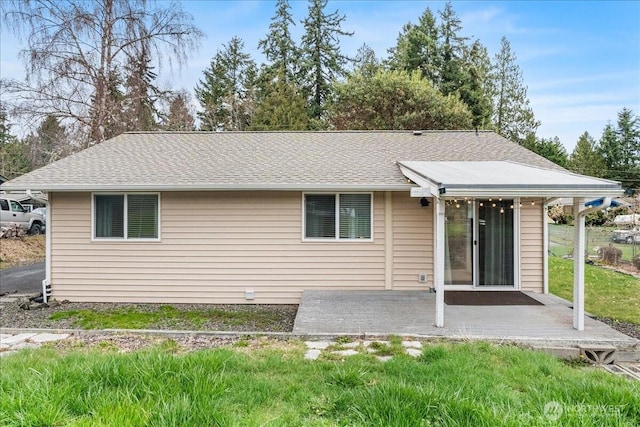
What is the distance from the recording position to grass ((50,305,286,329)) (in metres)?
6.55

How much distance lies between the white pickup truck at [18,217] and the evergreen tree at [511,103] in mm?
31037

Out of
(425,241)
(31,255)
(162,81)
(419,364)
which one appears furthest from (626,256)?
(31,255)

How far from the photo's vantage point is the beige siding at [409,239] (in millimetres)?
8242

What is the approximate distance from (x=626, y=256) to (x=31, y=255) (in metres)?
22.1

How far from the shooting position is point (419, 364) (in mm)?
4199

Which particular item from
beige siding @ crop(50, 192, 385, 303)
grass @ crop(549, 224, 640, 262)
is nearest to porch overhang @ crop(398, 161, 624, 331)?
beige siding @ crop(50, 192, 385, 303)

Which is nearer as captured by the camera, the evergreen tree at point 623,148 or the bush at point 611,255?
the bush at point 611,255

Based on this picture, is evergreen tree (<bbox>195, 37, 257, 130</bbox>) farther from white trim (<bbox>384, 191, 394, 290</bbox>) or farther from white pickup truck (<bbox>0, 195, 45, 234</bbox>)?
white trim (<bbox>384, 191, 394, 290</bbox>)

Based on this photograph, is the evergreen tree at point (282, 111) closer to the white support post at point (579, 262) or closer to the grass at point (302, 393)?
the white support post at point (579, 262)

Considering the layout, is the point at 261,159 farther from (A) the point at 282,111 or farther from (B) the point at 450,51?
(B) the point at 450,51

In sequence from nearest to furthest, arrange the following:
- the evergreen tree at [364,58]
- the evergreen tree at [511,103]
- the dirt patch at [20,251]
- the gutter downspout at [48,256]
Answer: the gutter downspout at [48,256] → the dirt patch at [20,251] → the evergreen tree at [364,58] → the evergreen tree at [511,103]

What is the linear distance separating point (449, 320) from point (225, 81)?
93.0 ft

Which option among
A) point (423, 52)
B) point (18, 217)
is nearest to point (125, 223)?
point (18, 217)

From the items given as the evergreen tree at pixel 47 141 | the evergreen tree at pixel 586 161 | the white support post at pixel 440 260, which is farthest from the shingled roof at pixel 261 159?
the evergreen tree at pixel 586 161
